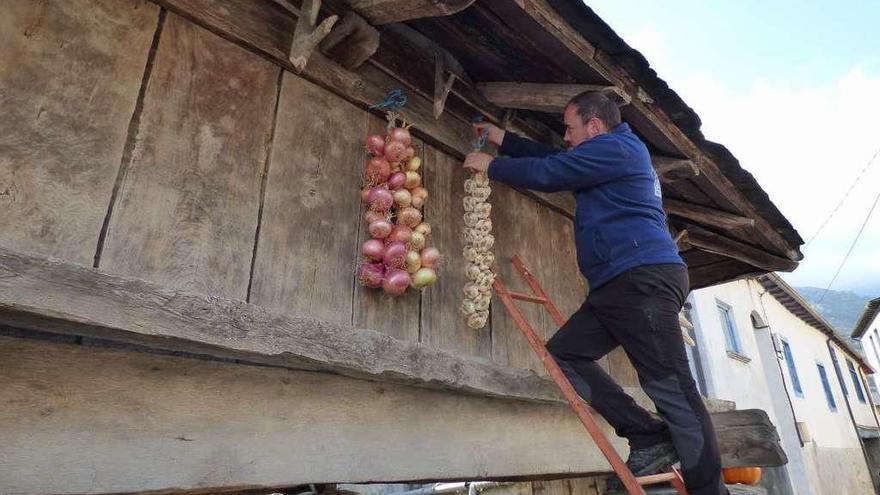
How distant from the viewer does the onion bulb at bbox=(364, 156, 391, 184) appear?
224cm

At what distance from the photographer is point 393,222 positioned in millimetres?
2307

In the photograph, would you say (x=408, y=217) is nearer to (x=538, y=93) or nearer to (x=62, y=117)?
(x=538, y=93)

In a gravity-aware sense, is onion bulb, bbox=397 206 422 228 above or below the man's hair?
below

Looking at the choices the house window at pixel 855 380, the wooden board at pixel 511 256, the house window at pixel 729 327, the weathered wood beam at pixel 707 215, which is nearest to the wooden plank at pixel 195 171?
the wooden board at pixel 511 256

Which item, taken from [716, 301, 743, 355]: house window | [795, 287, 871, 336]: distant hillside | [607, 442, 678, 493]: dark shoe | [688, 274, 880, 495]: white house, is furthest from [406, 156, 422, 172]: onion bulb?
[795, 287, 871, 336]: distant hillside

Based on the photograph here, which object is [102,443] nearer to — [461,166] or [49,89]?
[49,89]

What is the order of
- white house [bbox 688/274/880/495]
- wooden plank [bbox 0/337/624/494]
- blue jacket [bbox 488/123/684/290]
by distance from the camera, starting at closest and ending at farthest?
1. wooden plank [bbox 0/337/624/494]
2. blue jacket [bbox 488/123/684/290]
3. white house [bbox 688/274/880/495]

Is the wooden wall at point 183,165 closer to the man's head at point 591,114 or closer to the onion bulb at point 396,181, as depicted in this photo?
the onion bulb at point 396,181

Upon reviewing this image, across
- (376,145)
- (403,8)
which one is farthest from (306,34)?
(376,145)

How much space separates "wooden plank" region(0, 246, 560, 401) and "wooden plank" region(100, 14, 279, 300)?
257mm

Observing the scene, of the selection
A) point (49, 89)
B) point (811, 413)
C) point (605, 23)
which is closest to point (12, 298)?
point (49, 89)

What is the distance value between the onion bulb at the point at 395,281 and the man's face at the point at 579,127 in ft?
3.74

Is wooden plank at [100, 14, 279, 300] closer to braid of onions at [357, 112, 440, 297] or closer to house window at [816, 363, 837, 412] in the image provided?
braid of onions at [357, 112, 440, 297]

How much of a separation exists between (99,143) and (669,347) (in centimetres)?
211
